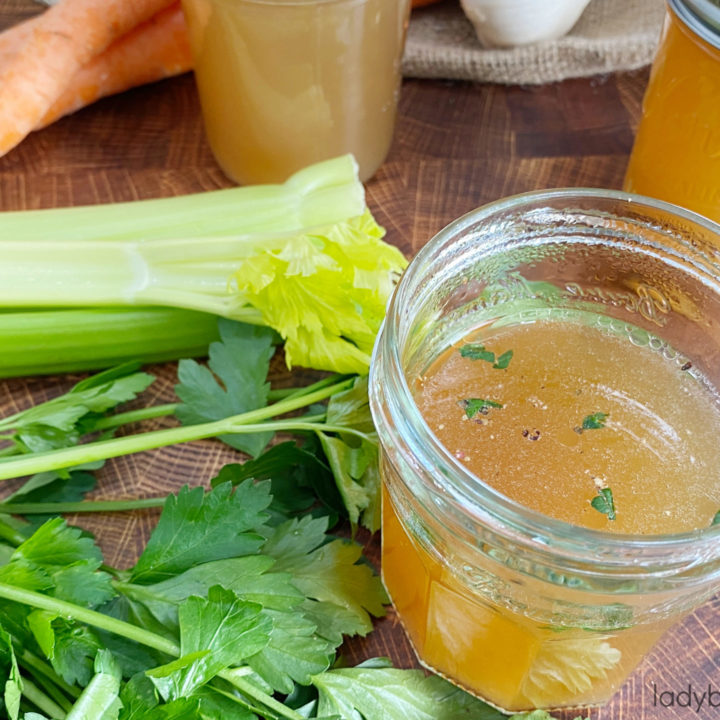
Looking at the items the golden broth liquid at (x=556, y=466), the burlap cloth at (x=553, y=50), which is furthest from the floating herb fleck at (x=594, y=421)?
the burlap cloth at (x=553, y=50)

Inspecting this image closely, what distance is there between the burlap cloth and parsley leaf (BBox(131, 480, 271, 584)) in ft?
3.35

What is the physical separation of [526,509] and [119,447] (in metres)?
0.55

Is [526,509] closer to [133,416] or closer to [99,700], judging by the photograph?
[99,700]

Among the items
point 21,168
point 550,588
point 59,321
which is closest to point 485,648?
point 550,588

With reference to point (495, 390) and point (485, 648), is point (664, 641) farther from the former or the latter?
point (495, 390)

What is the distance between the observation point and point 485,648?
3.20 ft

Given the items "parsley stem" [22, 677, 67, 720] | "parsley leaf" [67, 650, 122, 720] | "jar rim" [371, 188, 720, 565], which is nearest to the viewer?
"jar rim" [371, 188, 720, 565]

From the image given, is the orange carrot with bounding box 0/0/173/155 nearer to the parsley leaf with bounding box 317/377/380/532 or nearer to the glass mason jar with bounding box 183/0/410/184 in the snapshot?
the glass mason jar with bounding box 183/0/410/184

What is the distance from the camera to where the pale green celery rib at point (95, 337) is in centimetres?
128

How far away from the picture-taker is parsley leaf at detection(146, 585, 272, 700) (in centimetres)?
88

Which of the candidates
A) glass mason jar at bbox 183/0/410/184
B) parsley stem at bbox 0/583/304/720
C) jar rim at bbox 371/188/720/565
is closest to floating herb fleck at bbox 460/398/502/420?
jar rim at bbox 371/188/720/565

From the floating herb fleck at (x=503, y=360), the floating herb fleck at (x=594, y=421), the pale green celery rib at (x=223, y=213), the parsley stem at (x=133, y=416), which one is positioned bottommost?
the parsley stem at (x=133, y=416)

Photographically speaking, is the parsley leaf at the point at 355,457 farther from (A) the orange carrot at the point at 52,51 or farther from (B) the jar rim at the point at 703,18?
(A) the orange carrot at the point at 52,51

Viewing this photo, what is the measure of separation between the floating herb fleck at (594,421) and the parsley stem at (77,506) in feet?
1.73
